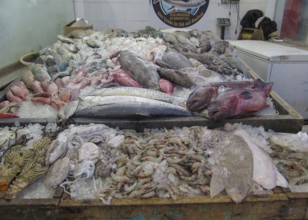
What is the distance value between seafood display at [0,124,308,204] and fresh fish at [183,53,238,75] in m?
1.20

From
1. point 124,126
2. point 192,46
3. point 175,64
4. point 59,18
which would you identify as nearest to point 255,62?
point 192,46

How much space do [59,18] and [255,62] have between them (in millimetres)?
4237

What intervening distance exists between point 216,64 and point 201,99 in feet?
3.75

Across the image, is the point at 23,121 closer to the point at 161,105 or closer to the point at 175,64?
the point at 161,105

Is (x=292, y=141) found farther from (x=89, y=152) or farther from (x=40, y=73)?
(x=40, y=73)

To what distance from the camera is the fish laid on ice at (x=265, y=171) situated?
4.32 ft

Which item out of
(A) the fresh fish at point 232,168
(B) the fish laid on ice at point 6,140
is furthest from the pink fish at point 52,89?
(A) the fresh fish at point 232,168

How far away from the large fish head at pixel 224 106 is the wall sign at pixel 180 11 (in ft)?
17.7

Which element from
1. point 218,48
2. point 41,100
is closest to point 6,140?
point 41,100

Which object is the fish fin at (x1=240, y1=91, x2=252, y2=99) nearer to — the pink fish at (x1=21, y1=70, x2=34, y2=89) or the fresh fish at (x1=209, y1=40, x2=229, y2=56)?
the fresh fish at (x1=209, y1=40, x2=229, y2=56)

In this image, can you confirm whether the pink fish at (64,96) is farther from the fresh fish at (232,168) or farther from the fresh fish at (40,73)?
the fresh fish at (232,168)

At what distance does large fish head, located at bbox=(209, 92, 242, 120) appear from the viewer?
1778mm

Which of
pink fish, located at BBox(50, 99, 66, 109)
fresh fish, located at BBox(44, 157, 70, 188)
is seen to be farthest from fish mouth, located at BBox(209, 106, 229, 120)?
pink fish, located at BBox(50, 99, 66, 109)

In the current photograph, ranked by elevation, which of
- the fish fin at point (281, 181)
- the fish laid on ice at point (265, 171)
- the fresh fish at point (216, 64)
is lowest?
the fish fin at point (281, 181)
